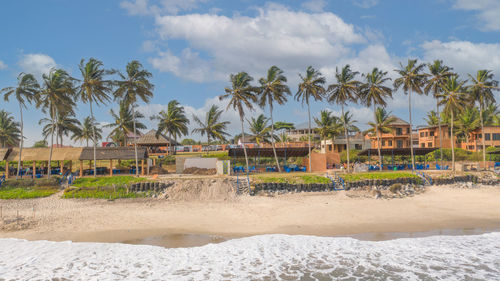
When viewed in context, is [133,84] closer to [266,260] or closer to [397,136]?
[266,260]

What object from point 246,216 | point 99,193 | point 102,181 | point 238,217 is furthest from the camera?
point 102,181

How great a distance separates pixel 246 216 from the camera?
20250mm

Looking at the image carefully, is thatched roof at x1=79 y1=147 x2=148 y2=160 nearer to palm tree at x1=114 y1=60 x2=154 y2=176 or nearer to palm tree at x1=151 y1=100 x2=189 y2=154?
palm tree at x1=114 y1=60 x2=154 y2=176

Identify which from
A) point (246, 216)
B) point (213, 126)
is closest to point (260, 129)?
point (213, 126)

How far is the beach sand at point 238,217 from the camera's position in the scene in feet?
55.5

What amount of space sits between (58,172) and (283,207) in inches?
1179

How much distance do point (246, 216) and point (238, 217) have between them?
22.8 inches

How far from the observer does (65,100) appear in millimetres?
33750

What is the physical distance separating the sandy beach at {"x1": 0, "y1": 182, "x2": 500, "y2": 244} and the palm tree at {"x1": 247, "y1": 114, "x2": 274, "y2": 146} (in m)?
28.4

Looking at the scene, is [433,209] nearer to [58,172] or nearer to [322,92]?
[322,92]

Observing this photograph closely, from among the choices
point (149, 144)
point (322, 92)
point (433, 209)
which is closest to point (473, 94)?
point (322, 92)

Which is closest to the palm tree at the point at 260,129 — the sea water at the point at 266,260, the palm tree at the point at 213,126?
the palm tree at the point at 213,126

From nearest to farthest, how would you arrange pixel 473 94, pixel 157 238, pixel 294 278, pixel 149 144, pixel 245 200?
pixel 294 278 → pixel 157 238 → pixel 245 200 → pixel 473 94 → pixel 149 144

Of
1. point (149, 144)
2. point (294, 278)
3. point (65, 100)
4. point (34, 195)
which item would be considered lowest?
point (294, 278)
